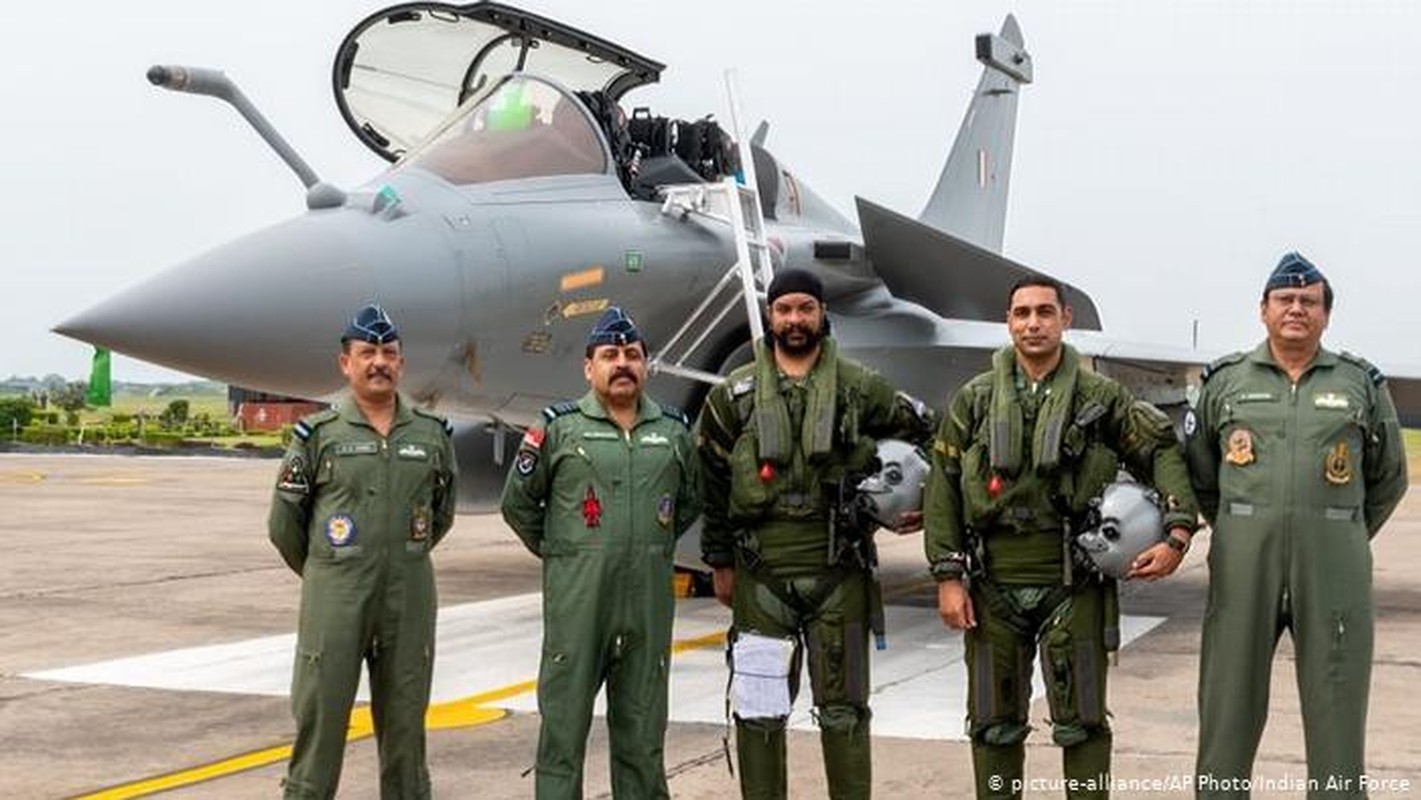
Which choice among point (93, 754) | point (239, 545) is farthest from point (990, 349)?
point (239, 545)

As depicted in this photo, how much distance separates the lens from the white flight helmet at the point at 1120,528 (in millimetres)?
4633

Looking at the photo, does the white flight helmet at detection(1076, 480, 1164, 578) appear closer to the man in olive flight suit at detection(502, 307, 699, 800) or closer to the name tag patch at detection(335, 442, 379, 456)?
the man in olive flight suit at detection(502, 307, 699, 800)

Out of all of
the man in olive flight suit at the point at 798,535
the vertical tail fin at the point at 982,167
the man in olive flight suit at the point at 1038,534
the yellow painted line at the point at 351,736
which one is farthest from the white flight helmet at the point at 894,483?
the vertical tail fin at the point at 982,167

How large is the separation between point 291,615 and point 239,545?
616 centimetres

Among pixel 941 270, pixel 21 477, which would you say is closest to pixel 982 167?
pixel 941 270

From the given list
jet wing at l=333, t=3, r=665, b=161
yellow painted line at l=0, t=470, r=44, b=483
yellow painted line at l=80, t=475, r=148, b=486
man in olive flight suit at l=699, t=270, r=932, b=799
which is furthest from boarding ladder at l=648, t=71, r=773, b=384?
yellow painted line at l=0, t=470, r=44, b=483

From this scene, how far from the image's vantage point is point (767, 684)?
496 cm

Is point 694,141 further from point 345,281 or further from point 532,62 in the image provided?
point 345,281

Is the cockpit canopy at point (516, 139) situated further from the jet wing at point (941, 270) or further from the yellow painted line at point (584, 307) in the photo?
the jet wing at point (941, 270)

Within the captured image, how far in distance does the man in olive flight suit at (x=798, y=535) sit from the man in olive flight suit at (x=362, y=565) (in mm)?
1013

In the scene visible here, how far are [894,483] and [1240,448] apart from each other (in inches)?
43.3

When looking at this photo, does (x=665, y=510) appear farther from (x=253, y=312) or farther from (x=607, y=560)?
(x=253, y=312)

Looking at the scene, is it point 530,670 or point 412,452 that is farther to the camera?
point 530,670

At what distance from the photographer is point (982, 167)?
17547 mm
